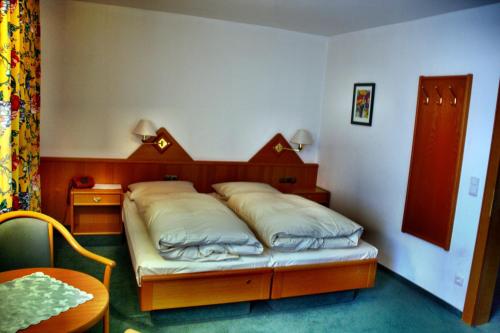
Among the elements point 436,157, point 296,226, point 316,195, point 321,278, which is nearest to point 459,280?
point 436,157

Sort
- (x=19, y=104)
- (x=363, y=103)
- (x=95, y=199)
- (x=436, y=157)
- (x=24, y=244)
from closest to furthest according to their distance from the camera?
1. (x=24, y=244)
2. (x=19, y=104)
3. (x=436, y=157)
4. (x=95, y=199)
5. (x=363, y=103)

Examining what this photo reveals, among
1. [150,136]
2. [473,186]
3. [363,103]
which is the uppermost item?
[363,103]

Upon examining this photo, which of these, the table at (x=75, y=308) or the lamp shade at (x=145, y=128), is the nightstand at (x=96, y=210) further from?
the table at (x=75, y=308)

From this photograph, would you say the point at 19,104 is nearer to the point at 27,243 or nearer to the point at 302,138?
the point at 27,243

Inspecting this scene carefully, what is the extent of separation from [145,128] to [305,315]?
2.24 meters

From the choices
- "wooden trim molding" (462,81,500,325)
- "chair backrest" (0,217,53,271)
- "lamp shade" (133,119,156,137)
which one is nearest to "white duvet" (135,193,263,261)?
"chair backrest" (0,217,53,271)

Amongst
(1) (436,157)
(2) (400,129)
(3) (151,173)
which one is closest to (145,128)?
(3) (151,173)

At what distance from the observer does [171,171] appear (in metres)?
4.34

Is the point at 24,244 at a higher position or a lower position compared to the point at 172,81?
lower

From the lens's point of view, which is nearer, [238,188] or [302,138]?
[238,188]

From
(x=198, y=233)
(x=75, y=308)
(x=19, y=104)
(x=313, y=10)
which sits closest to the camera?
(x=75, y=308)

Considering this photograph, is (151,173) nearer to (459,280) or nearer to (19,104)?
(19,104)

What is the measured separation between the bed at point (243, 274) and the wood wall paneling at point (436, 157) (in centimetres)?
61

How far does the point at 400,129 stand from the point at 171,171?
7.43 feet
